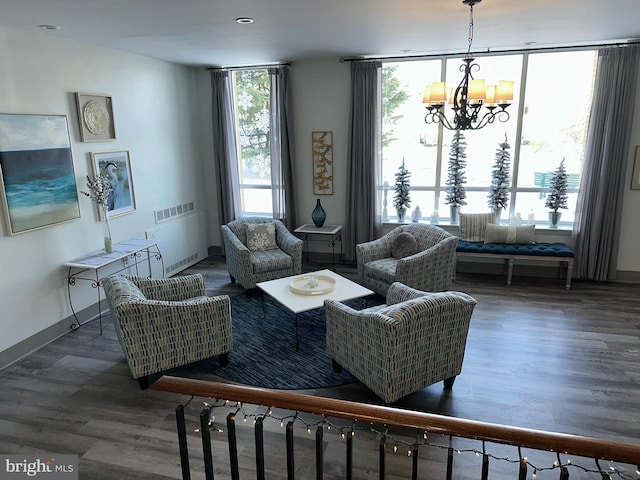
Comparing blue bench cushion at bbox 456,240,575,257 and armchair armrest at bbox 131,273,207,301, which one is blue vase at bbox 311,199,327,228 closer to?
blue bench cushion at bbox 456,240,575,257

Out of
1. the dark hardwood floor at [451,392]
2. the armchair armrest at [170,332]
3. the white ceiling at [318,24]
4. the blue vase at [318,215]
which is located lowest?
the dark hardwood floor at [451,392]

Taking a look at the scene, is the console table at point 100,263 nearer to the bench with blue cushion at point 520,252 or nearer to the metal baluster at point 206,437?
the metal baluster at point 206,437

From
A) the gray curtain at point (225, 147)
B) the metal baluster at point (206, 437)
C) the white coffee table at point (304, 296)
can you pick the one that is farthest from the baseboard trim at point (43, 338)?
the metal baluster at point (206, 437)

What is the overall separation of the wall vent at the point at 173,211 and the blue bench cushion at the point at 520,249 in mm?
3997

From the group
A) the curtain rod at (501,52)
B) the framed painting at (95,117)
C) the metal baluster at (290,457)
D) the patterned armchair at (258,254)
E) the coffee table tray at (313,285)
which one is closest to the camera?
the metal baluster at (290,457)

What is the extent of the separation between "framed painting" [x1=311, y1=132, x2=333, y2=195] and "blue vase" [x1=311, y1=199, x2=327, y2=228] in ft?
0.90

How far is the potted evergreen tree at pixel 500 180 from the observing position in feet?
18.9

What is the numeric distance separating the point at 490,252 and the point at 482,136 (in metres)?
1.61

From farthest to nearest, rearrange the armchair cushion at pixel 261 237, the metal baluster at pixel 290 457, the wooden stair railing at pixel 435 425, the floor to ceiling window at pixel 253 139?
1. the floor to ceiling window at pixel 253 139
2. the armchair cushion at pixel 261 237
3. the metal baluster at pixel 290 457
4. the wooden stair railing at pixel 435 425

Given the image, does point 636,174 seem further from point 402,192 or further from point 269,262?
point 269,262

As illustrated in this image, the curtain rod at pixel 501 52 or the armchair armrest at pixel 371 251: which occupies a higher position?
the curtain rod at pixel 501 52

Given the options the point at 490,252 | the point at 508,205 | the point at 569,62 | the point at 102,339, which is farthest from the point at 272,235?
the point at 569,62

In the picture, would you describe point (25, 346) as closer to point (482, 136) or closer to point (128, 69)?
point (128, 69)

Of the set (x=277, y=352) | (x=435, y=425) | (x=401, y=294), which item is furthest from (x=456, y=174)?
(x=435, y=425)
